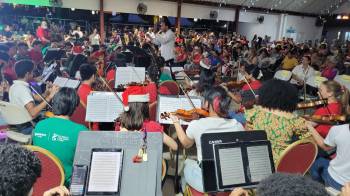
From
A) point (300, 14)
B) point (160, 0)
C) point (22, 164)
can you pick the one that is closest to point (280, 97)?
point (22, 164)

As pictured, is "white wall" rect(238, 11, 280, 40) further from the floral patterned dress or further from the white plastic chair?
the floral patterned dress

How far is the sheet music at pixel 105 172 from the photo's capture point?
5.28ft

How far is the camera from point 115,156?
5.48 feet

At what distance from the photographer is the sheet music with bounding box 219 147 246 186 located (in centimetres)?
162

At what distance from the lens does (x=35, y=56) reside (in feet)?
21.6

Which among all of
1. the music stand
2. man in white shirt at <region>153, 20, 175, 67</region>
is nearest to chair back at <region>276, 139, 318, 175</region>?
the music stand

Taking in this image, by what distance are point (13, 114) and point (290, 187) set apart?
3.05 meters

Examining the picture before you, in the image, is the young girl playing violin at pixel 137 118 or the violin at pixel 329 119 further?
the violin at pixel 329 119

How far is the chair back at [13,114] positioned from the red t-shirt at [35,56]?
3622 mm

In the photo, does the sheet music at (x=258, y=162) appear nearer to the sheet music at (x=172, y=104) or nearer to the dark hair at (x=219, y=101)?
the dark hair at (x=219, y=101)

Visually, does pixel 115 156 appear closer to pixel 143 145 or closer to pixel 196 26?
pixel 143 145

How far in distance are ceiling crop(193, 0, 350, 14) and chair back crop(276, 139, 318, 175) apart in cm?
1268

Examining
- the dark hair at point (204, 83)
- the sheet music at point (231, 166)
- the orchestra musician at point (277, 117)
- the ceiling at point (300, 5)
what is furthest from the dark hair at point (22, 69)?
the ceiling at point (300, 5)

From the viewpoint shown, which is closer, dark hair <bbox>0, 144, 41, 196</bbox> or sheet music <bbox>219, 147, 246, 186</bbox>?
dark hair <bbox>0, 144, 41, 196</bbox>
